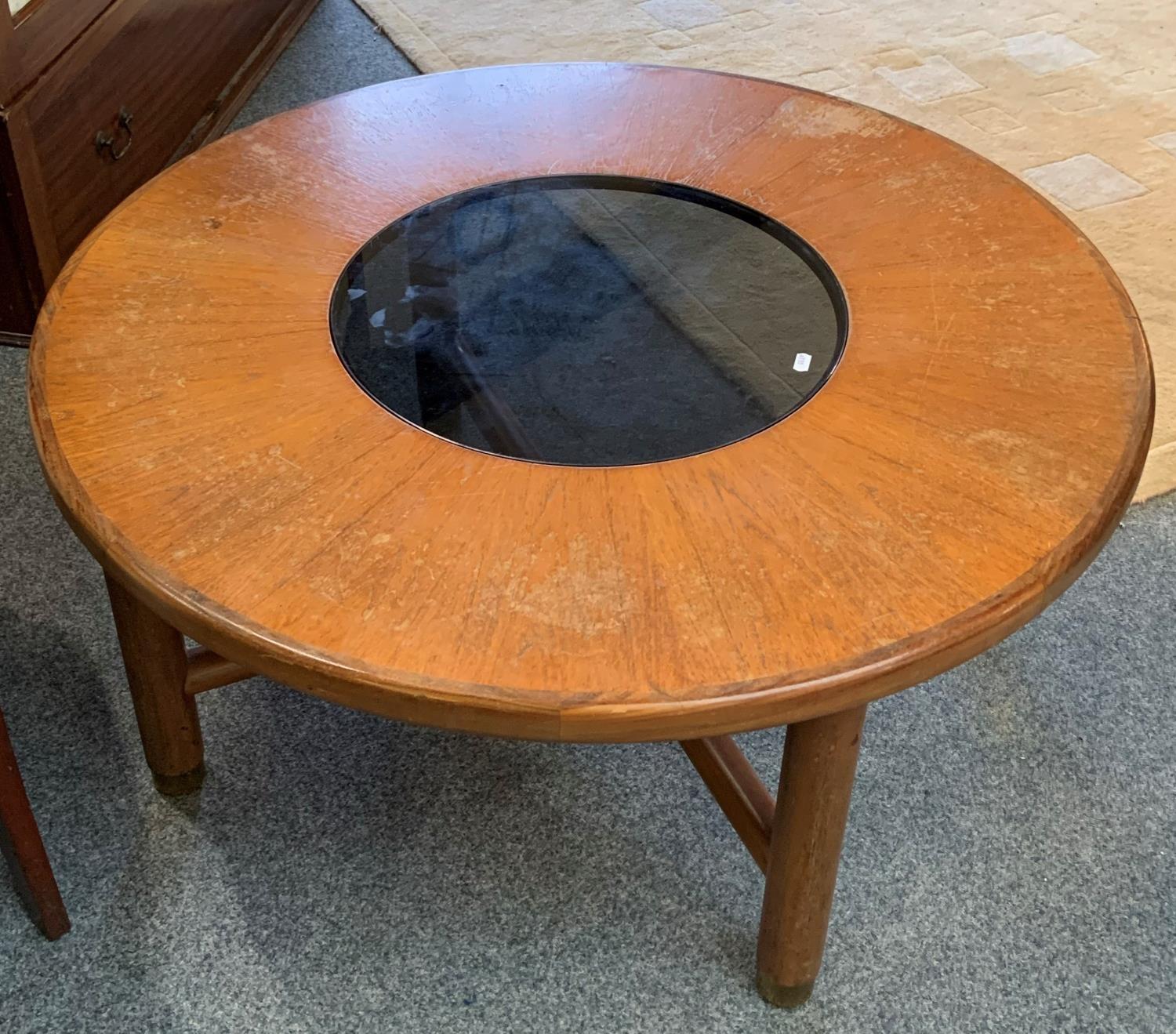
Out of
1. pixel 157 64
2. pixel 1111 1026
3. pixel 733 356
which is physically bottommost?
pixel 1111 1026

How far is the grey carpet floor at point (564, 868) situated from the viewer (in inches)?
51.3

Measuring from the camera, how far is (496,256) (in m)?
1.39

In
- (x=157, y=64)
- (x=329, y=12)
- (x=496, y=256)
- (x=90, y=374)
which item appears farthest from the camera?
(x=329, y=12)

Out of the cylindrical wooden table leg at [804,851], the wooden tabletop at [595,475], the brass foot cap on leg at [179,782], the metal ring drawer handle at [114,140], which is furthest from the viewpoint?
the metal ring drawer handle at [114,140]

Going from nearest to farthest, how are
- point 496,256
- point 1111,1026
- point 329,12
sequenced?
point 1111,1026
point 496,256
point 329,12

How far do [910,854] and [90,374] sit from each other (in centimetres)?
101

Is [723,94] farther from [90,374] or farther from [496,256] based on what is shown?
[90,374]

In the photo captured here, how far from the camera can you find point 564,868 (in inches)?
56.1

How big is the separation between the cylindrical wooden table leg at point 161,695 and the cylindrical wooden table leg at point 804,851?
65 cm

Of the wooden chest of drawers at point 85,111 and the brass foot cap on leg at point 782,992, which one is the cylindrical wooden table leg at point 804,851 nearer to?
the brass foot cap on leg at point 782,992

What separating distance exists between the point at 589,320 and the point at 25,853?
78 centimetres

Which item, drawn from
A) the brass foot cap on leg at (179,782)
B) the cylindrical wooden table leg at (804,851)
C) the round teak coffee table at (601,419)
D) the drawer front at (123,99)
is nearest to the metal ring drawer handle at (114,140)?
the drawer front at (123,99)

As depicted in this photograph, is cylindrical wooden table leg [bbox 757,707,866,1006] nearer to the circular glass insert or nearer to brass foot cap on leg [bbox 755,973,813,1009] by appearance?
brass foot cap on leg [bbox 755,973,813,1009]

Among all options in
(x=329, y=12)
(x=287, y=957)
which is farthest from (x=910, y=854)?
(x=329, y=12)
